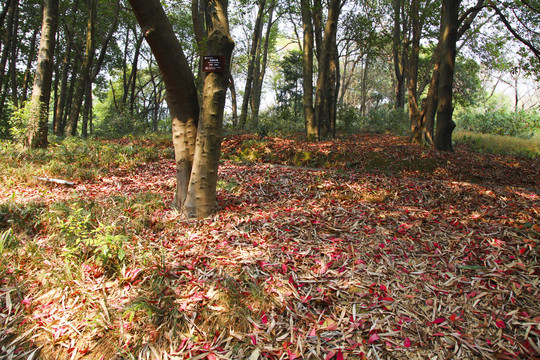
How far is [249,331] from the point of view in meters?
2.09

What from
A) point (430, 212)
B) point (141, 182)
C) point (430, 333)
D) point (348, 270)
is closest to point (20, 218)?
point (141, 182)

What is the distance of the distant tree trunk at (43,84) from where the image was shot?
282 inches

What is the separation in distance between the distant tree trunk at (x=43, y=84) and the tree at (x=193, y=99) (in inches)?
225

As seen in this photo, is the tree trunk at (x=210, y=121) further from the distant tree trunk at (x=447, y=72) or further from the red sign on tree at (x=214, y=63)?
the distant tree trunk at (x=447, y=72)

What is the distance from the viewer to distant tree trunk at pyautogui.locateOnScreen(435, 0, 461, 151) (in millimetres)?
7445

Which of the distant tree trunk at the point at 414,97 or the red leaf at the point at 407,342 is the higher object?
the distant tree trunk at the point at 414,97

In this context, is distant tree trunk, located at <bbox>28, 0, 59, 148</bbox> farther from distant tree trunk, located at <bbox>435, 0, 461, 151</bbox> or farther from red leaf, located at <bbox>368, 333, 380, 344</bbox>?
distant tree trunk, located at <bbox>435, 0, 461, 151</bbox>

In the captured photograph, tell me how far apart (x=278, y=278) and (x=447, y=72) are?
25.0 feet

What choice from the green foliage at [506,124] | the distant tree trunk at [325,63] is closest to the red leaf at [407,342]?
the distant tree trunk at [325,63]

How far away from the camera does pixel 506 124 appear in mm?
15594

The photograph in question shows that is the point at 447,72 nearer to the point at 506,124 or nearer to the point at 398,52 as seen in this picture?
the point at 398,52

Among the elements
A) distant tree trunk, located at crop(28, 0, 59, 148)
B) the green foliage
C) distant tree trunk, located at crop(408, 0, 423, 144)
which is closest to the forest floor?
distant tree trunk, located at crop(28, 0, 59, 148)

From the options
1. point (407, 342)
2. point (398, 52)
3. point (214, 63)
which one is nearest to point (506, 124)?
point (398, 52)

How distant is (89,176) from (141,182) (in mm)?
1208
